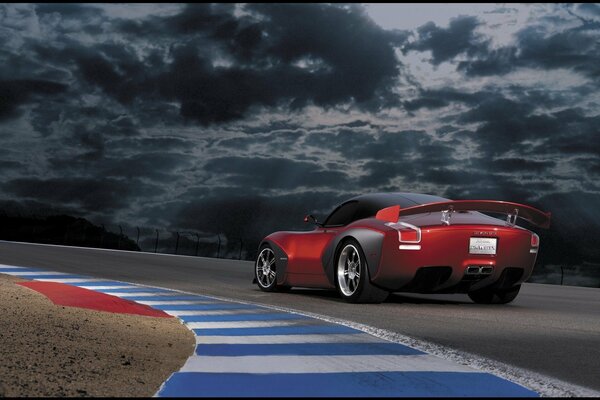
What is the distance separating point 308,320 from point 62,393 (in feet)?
13.5

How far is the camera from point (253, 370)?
5.46 metres

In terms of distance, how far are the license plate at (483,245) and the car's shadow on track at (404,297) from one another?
4.75ft

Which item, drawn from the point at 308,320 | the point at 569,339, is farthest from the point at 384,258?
the point at 569,339

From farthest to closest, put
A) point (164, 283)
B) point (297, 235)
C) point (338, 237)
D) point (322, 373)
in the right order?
point (164, 283)
point (297, 235)
point (338, 237)
point (322, 373)

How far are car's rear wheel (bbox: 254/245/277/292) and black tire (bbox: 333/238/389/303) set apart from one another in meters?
1.63

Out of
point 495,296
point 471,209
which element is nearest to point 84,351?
point 471,209

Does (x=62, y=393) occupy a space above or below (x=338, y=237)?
below

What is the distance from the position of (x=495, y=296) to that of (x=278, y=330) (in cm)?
470

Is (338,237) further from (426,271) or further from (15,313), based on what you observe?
(15,313)

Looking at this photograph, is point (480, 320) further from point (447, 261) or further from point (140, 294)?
point (140, 294)

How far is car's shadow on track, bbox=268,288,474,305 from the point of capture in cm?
1126

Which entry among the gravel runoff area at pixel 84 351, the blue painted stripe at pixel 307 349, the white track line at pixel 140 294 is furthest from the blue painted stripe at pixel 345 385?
the white track line at pixel 140 294

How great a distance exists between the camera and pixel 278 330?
25.2 feet

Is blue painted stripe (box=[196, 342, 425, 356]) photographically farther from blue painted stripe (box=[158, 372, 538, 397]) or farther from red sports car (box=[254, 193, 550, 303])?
red sports car (box=[254, 193, 550, 303])
